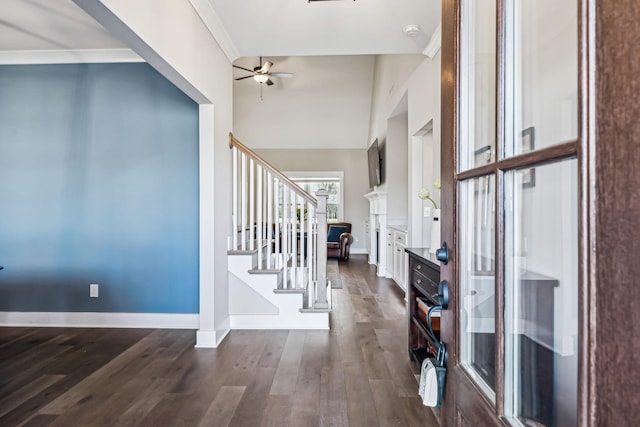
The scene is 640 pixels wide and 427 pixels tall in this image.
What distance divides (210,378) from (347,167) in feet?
22.9

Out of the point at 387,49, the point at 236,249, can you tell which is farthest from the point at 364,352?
the point at 387,49

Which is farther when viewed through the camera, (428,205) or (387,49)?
(428,205)

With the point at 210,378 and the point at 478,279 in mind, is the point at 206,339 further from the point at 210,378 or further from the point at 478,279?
the point at 478,279

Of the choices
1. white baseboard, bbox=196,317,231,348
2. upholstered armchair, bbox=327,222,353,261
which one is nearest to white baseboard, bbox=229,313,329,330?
white baseboard, bbox=196,317,231,348

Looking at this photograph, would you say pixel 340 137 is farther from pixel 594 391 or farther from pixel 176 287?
pixel 594 391

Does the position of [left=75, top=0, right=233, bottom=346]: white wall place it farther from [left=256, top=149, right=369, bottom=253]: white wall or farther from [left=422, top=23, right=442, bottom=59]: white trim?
[left=256, top=149, right=369, bottom=253]: white wall

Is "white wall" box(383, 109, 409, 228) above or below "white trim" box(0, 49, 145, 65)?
below

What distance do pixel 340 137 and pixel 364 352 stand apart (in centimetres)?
655

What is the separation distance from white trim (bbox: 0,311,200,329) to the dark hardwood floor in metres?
0.09

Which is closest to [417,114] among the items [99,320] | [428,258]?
[428,258]

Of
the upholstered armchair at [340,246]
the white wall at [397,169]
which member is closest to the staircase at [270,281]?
the white wall at [397,169]

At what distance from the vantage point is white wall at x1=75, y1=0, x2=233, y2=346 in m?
2.04

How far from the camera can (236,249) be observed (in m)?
3.39

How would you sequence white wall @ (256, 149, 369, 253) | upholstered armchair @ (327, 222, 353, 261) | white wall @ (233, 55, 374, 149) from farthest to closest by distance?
white wall @ (256, 149, 369, 253), upholstered armchair @ (327, 222, 353, 261), white wall @ (233, 55, 374, 149)
